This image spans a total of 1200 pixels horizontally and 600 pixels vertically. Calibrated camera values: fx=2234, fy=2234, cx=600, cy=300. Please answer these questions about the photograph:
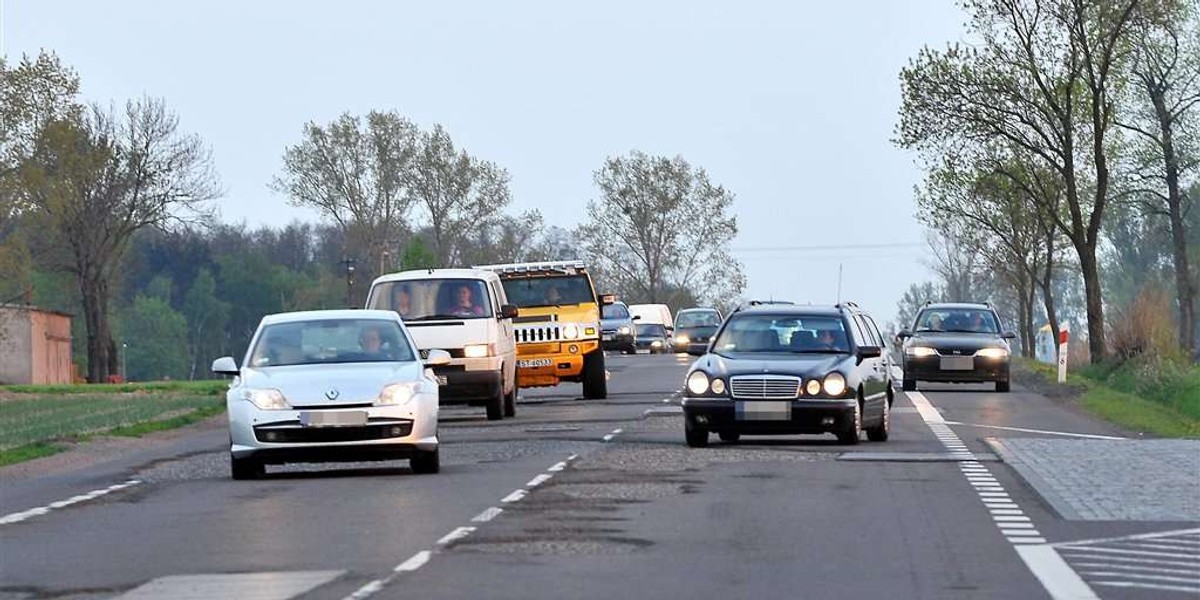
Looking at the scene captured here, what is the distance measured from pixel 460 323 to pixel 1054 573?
60.9 feet

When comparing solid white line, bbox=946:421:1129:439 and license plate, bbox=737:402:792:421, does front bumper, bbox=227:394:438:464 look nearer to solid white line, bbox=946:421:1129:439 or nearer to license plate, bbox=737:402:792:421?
license plate, bbox=737:402:792:421

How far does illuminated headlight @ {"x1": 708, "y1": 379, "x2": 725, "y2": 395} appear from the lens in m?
22.6

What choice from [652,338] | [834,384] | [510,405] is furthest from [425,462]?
[652,338]

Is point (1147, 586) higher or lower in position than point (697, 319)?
lower

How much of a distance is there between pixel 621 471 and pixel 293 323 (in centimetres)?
364

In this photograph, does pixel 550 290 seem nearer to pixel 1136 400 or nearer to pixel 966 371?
pixel 966 371

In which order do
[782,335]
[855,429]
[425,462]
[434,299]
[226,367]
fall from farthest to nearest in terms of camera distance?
1. [434,299]
2. [782,335]
3. [855,429]
4. [226,367]
5. [425,462]

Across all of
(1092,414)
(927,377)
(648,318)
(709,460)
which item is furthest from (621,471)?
(648,318)

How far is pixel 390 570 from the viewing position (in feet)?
39.7

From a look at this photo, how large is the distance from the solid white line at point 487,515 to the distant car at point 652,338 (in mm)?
70838

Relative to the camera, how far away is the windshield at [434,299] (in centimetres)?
3011

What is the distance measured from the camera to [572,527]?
14.5m

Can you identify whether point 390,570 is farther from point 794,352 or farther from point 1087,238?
point 1087,238

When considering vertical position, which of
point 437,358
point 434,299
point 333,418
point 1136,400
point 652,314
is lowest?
point 1136,400
